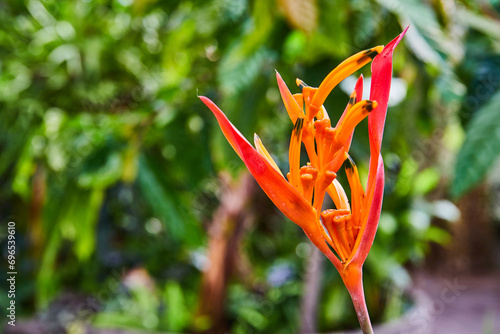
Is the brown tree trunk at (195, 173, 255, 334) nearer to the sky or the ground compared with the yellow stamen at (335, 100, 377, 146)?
nearer to the ground

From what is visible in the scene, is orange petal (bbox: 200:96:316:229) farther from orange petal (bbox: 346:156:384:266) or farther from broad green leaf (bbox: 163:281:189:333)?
broad green leaf (bbox: 163:281:189:333)

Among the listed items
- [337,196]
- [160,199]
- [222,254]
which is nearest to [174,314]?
[222,254]

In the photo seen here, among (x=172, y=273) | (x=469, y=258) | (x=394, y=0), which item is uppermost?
(x=394, y=0)

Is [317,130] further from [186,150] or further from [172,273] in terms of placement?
[172,273]

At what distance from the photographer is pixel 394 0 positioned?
319 mm

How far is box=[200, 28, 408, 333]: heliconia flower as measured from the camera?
0.35 ft

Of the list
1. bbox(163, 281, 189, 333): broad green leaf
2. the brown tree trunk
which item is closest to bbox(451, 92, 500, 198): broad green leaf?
the brown tree trunk

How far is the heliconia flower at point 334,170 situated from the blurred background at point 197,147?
0.18 metres

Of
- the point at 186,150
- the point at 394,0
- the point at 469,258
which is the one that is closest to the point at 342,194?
the point at 394,0

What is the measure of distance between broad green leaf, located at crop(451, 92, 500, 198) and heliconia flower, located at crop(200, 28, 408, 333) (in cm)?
25

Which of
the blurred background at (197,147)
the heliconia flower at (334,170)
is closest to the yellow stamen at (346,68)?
the heliconia flower at (334,170)

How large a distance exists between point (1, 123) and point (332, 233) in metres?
0.88

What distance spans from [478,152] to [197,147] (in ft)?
0.95

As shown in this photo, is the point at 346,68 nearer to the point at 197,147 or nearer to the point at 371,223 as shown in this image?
the point at 371,223
